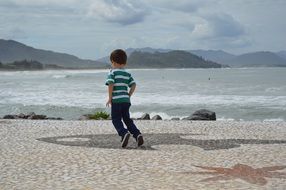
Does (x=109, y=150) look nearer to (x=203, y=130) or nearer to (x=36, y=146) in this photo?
(x=36, y=146)

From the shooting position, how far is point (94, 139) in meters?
9.85

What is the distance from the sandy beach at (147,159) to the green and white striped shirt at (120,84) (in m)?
0.85

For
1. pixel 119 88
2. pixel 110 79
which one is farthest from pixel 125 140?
pixel 110 79

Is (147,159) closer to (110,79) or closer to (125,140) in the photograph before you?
(125,140)

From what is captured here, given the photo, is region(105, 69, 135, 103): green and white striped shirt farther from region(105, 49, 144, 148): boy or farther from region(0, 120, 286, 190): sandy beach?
region(0, 120, 286, 190): sandy beach

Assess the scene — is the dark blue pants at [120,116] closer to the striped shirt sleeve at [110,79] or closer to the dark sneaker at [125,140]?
the dark sneaker at [125,140]

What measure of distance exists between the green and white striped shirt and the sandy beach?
0.85 meters

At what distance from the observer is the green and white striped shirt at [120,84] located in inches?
A: 330

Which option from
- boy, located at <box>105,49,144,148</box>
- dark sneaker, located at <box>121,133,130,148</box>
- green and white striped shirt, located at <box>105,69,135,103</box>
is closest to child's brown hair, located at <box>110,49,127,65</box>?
boy, located at <box>105,49,144,148</box>

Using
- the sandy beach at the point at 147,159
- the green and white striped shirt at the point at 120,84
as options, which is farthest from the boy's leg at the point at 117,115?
the sandy beach at the point at 147,159

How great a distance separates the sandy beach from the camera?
588 centimetres

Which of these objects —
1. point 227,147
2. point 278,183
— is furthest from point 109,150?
point 278,183

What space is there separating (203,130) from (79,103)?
1973 cm

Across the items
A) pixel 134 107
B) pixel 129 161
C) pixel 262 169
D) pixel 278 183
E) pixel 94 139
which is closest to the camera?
pixel 278 183
